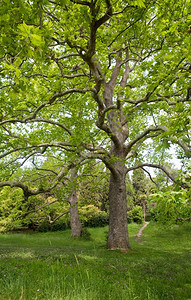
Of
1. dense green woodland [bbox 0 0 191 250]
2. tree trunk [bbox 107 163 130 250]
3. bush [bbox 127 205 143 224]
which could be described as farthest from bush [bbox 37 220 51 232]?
tree trunk [bbox 107 163 130 250]

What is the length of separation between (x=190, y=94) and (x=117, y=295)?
6.50 m

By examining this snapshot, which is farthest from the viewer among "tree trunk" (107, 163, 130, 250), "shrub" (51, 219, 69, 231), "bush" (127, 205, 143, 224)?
"bush" (127, 205, 143, 224)

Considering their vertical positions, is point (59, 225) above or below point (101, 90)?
below

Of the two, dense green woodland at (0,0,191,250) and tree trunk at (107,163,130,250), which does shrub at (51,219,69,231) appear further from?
tree trunk at (107,163,130,250)

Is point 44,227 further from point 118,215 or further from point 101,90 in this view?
point 101,90

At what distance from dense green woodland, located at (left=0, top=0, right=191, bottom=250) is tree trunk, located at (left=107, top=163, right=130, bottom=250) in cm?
5

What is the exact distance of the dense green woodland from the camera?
3779 mm

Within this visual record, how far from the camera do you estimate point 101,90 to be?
10.9 meters

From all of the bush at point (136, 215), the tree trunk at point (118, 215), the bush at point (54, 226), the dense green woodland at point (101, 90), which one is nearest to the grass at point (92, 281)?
the dense green woodland at point (101, 90)

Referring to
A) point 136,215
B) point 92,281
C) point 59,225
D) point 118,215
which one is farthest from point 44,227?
point 92,281

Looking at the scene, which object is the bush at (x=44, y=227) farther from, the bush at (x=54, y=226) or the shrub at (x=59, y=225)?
the shrub at (x=59, y=225)

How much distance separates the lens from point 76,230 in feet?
57.5

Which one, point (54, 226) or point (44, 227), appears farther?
point (54, 226)

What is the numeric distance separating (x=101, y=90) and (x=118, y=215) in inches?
250
